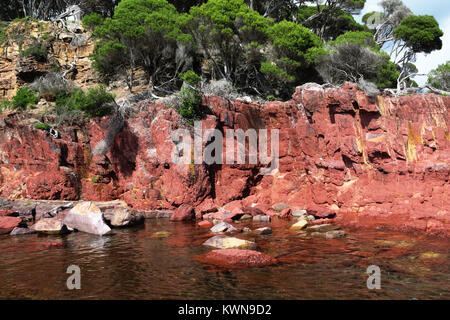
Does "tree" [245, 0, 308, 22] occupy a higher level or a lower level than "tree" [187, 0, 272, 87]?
higher

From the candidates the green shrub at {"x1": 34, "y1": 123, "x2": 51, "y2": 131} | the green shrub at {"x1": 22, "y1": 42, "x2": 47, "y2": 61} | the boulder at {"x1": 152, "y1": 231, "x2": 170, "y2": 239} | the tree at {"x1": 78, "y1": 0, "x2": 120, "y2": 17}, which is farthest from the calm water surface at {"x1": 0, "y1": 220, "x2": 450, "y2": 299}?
the tree at {"x1": 78, "y1": 0, "x2": 120, "y2": 17}

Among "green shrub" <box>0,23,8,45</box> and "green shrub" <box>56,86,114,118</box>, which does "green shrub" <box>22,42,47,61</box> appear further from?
"green shrub" <box>56,86,114,118</box>

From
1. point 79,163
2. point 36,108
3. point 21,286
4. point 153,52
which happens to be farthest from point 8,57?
point 21,286

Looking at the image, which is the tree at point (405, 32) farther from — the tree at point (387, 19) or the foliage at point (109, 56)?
the foliage at point (109, 56)

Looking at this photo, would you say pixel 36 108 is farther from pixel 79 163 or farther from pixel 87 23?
pixel 87 23

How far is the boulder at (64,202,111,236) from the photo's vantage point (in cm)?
1417

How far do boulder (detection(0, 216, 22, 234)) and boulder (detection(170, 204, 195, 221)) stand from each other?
23.7 feet

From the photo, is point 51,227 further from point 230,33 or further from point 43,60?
point 43,60

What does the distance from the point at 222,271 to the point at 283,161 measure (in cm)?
1291

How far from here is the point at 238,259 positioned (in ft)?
29.8

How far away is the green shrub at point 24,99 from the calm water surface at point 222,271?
14.0m

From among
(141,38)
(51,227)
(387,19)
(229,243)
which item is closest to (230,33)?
(141,38)

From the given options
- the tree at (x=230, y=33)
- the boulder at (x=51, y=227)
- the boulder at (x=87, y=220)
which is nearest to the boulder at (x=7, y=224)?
the boulder at (x=51, y=227)

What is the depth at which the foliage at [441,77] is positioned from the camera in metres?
24.0
